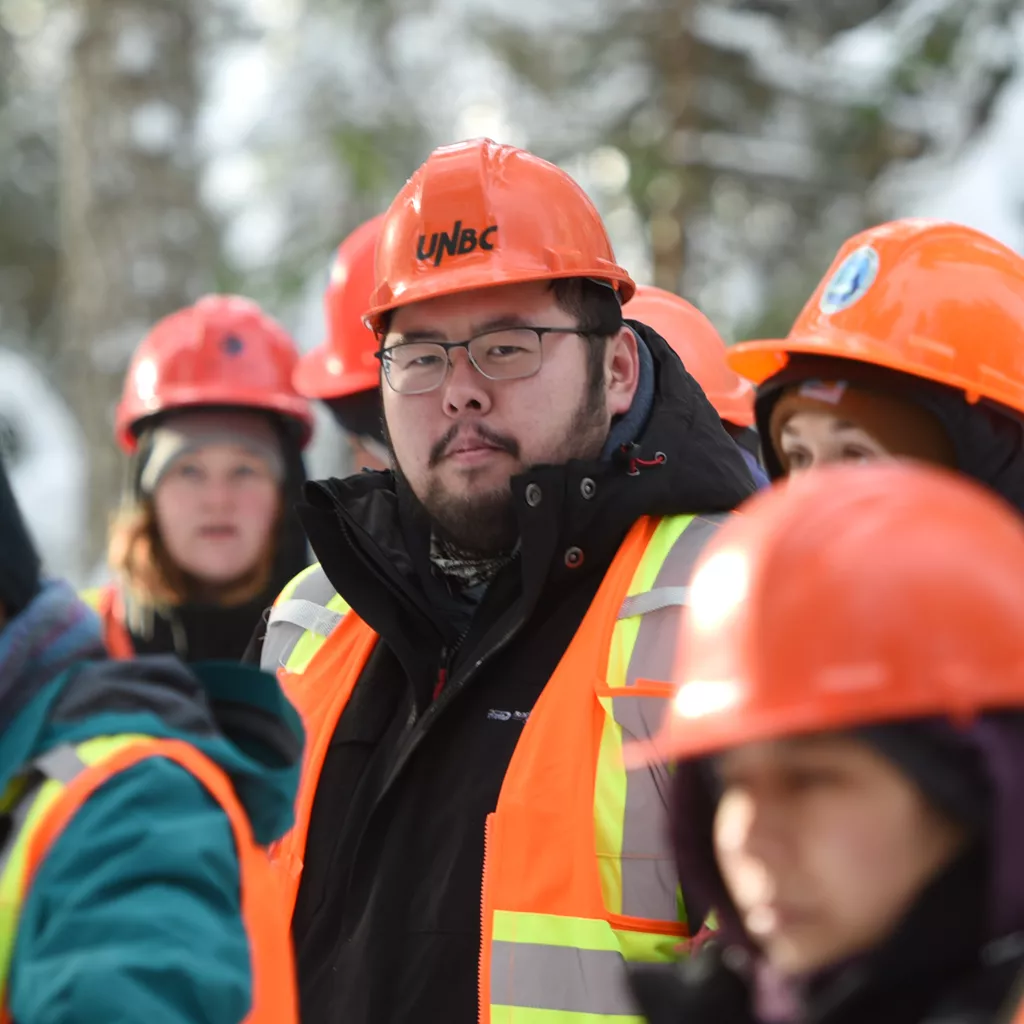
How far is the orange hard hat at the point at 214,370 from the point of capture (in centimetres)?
564

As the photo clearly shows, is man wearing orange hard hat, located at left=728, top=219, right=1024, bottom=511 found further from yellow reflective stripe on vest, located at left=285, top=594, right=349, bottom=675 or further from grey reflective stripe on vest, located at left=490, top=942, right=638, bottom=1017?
grey reflective stripe on vest, located at left=490, top=942, right=638, bottom=1017

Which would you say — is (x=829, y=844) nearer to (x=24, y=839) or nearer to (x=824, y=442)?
(x=24, y=839)

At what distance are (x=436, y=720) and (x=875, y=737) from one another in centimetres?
148

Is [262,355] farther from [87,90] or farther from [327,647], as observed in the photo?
[87,90]

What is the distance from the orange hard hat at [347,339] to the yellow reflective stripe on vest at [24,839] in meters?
3.69

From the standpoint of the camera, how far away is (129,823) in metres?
1.84

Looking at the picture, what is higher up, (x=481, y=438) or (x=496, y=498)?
(x=481, y=438)

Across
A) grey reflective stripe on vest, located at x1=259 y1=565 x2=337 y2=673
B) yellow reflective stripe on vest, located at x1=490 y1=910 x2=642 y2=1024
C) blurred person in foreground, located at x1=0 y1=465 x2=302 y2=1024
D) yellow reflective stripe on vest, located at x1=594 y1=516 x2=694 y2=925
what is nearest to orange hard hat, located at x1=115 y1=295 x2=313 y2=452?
grey reflective stripe on vest, located at x1=259 y1=565 x2=337 y2=673

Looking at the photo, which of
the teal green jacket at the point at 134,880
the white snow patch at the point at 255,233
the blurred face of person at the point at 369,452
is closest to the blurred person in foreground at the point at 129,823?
the teal green jacket at the point at 134,880

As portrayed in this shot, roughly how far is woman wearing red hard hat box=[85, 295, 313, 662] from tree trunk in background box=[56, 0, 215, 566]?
297 centimetres

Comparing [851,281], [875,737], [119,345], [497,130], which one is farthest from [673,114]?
[875,737]

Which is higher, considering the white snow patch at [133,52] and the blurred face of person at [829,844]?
the white snow patch at [133,52]

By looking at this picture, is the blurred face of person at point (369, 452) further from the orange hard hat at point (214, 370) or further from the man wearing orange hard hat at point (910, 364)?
the man wearing orange hard hat at point (910, 364)

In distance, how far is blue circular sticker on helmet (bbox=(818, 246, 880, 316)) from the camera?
3518 millimetres
